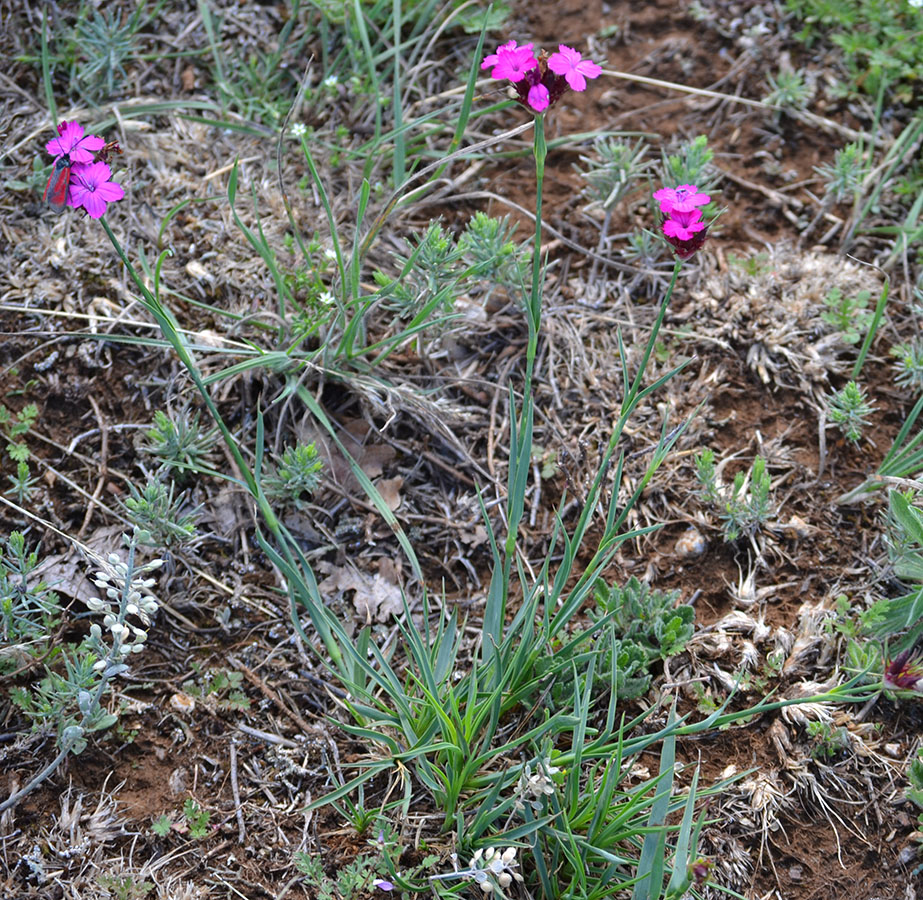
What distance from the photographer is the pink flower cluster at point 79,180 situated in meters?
1.44

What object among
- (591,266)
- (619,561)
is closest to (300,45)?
(591,266)

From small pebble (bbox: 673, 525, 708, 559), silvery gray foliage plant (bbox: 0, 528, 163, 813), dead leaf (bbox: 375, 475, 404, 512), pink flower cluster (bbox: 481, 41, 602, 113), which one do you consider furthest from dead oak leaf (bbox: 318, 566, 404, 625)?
pink flower cluster (bbox: 481, 41, 602, 113)

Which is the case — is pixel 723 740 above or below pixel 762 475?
below

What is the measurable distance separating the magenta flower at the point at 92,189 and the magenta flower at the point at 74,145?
24 millimetres

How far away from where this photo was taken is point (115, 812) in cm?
174

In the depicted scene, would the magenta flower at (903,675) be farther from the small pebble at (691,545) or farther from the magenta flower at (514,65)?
the magenta flower at (514,65)

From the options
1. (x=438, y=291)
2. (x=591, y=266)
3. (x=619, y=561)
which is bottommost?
(x=619, y=561)

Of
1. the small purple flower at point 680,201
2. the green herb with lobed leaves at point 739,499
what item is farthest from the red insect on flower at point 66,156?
the green herb with lobed leaves at point 739,499

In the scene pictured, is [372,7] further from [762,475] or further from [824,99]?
[762,475]

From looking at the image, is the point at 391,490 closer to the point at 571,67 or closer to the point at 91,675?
the point at 91,675

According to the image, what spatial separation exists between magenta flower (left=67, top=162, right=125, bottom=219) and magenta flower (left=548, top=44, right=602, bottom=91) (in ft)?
2.48

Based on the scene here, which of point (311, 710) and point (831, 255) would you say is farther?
point (831, 255)

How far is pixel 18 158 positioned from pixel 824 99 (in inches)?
106

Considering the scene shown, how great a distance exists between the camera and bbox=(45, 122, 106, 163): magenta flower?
148 centimetres
